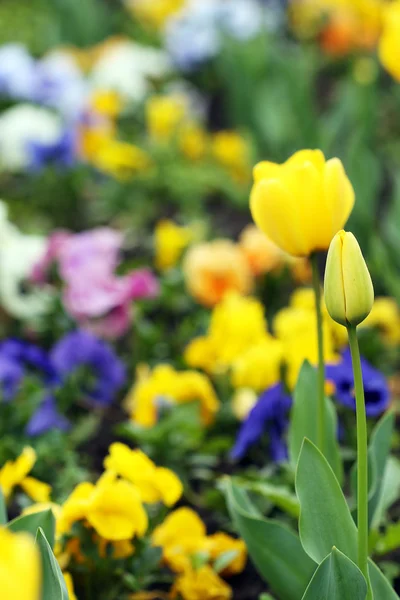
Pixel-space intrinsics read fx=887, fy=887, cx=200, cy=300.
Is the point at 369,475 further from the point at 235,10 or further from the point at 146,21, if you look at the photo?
the point at 146,21

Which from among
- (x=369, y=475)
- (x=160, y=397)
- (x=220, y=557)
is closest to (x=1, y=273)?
(x=160, y=397)

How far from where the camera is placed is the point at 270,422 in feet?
4.52

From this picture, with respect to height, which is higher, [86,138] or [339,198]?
[339,198]

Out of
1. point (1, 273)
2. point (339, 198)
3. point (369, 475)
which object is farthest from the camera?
point (1, 273)

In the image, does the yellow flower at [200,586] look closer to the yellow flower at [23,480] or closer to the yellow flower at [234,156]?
the yellow flower at [23,480]

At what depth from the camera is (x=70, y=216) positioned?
2760mm

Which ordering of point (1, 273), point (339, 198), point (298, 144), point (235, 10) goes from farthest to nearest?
point (235, 10) → point (298, 144) → point (1, 273) → point (339, 198)

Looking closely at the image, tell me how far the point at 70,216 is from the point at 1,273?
0.92 meters

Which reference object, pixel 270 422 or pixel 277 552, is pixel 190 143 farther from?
pixel 277 552

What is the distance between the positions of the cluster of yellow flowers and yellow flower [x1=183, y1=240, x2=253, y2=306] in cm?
73

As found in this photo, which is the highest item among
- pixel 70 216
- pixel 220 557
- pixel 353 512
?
pixel 353 512

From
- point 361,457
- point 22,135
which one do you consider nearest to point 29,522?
point 361,457

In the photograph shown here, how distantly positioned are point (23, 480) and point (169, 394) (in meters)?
0.33

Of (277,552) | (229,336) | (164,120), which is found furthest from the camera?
(164,120)
